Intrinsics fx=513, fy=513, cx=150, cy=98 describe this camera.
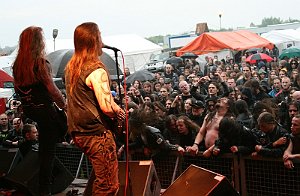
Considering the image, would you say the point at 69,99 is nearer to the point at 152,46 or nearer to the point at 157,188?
the point at 157,188

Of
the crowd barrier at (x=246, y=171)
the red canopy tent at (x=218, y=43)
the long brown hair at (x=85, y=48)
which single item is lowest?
the crowd barrier at (x=246, y=171)

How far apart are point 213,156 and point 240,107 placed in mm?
1380

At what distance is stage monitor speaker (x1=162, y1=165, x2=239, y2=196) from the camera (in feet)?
11.0

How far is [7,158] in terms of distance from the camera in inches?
210

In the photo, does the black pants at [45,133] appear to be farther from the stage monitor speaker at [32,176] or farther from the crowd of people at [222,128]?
the crowd of people at [222,128]

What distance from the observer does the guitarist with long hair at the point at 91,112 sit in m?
3.09

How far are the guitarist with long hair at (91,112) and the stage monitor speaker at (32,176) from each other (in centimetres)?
149

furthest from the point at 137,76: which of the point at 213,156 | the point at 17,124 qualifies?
→ the point at 213,156

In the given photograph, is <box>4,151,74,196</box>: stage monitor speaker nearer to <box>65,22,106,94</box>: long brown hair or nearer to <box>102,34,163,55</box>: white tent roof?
<box>65,22,106,94</box>: long brown hair

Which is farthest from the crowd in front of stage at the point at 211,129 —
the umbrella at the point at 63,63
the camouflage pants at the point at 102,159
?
the umbrella at the point at 63,63

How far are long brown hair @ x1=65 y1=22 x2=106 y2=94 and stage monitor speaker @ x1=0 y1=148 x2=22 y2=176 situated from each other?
2.29m

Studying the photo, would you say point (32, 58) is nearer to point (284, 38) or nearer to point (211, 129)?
point (211, 129)

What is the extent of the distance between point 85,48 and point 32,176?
1.80 m

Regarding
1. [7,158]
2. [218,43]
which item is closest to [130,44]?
[218,43]
